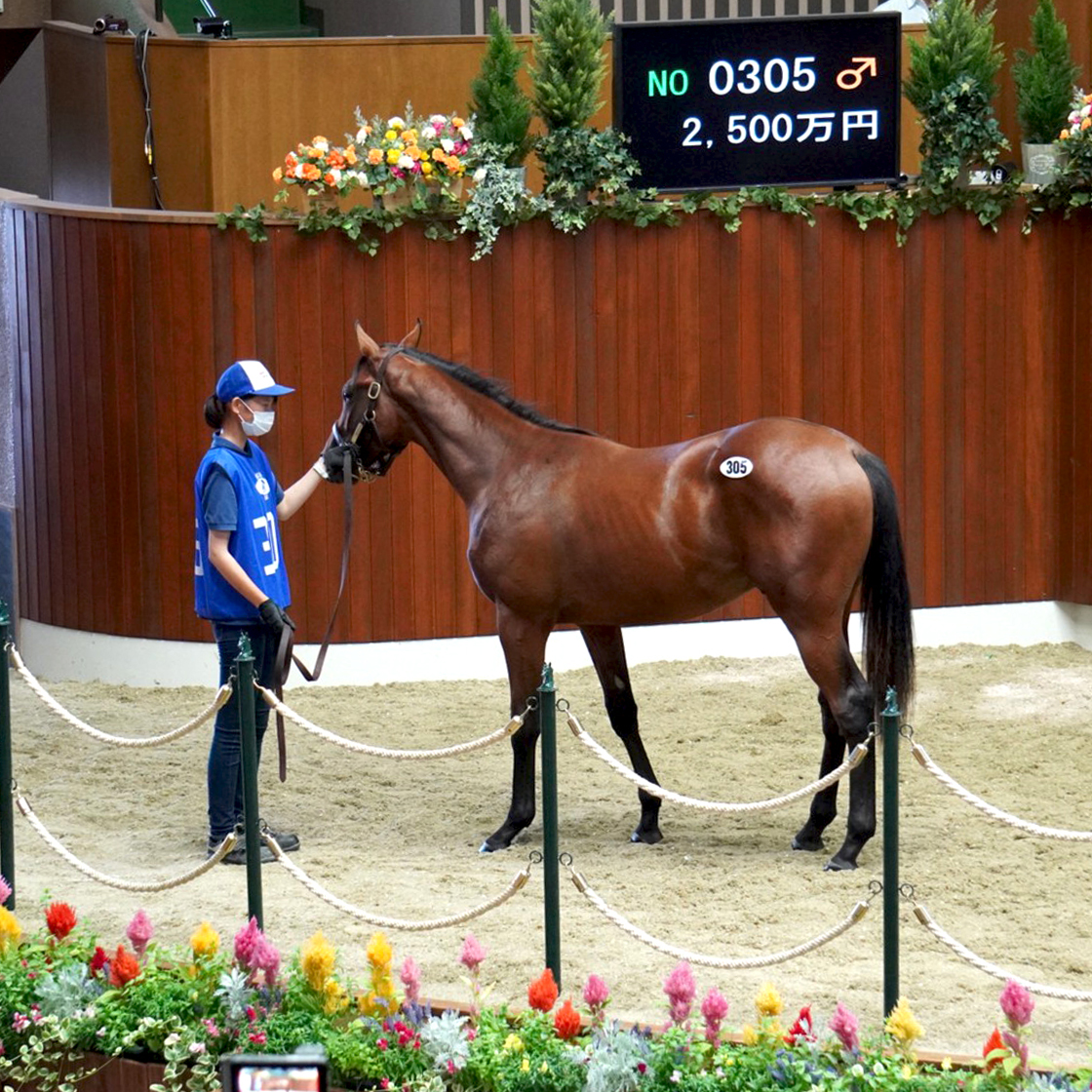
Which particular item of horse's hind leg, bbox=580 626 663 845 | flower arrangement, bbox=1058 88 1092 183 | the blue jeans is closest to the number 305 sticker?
horse's hind leg, bbox=580 626 663 845

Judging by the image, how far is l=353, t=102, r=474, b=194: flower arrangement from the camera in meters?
9.31

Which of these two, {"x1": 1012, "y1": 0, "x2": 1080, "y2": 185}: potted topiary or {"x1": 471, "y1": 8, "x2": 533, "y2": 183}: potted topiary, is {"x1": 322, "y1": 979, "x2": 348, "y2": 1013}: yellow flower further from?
{"x1": 1012, "y1": 0, "x2": 1080, "y2": 185}: potted topiary

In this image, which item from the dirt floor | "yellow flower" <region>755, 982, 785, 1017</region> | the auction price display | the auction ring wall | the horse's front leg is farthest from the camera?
the auction ring wall

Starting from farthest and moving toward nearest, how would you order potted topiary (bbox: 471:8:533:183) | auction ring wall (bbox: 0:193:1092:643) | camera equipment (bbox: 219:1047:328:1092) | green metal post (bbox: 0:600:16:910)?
1. auction ring wall (bbox: 0:193:1092:643)
2. potted topiary (bbox: 471:8:533:183)
3. green metal post (bbox: 0:600:16:910)
4. camera equipment (bbox: 219:1047:328:1092)

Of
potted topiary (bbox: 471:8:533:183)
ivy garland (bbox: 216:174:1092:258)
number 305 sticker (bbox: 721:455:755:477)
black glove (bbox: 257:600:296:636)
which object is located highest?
potted topiary (bbox: 471:8:533:183)

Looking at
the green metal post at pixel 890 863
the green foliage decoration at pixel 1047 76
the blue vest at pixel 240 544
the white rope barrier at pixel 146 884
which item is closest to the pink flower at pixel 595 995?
the green metal post at pixel 890 863

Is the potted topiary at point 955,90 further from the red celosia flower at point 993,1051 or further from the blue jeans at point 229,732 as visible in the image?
the red celosia flower at point 993,1051

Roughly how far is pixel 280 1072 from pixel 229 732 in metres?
3.61

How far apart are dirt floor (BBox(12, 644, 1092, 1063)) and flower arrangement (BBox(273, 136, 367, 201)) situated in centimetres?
254

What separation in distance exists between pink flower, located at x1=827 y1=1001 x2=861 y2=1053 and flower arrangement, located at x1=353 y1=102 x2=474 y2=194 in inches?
226

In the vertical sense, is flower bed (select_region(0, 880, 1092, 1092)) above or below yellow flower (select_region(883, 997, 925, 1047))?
below

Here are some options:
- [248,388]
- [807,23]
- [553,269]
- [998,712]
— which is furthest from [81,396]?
[998,712]

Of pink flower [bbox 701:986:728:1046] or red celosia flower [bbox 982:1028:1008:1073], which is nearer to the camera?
red celosia flower [bbox 982:1028:1008:1073]

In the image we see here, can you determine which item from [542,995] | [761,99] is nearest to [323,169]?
[761,99]
